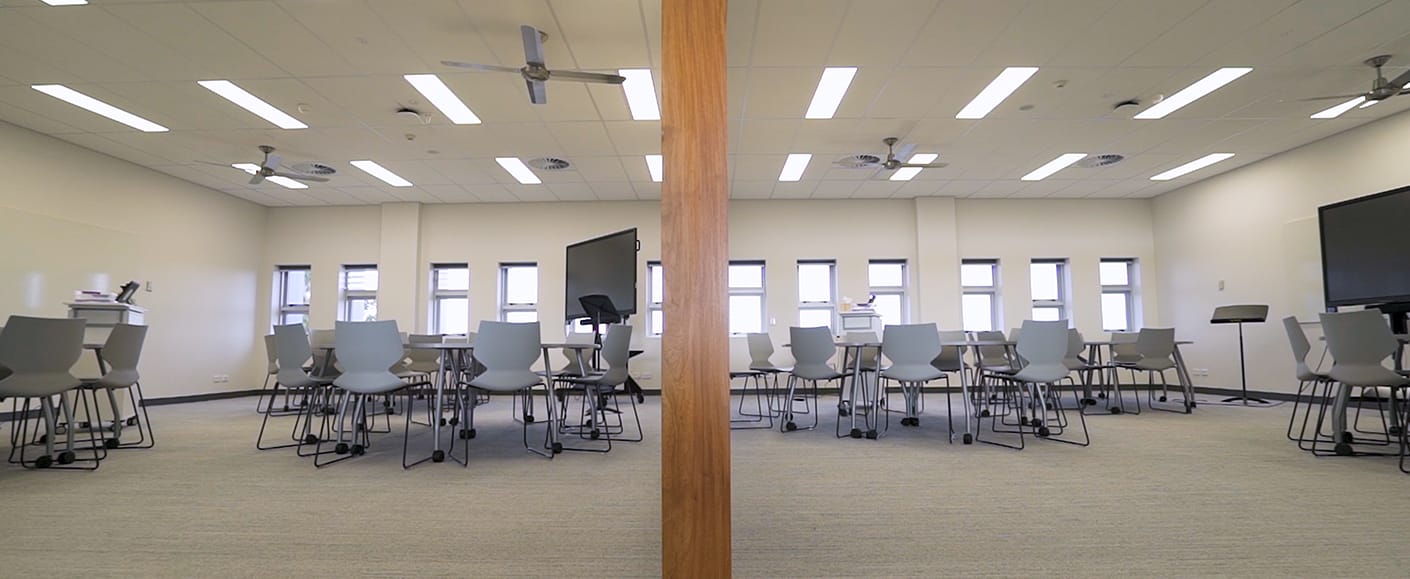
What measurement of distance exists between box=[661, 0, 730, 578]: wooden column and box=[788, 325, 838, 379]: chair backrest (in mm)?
3424

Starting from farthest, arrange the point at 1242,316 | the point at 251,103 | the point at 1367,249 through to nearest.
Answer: the point at 1242,316 → the point at 251,103 → the point at 1367,249

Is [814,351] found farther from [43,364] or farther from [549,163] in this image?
[43,364]

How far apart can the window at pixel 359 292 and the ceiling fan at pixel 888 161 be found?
7352 mm

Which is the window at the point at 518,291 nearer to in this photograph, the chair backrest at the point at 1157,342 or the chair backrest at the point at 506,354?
the chair backrest at the point at 506,354

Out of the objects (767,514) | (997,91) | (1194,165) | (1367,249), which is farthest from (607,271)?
(1194,165)

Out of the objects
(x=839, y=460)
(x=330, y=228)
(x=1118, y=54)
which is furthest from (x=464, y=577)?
(x=330, y=228)

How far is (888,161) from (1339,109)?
4172mm

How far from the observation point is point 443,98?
5609mm

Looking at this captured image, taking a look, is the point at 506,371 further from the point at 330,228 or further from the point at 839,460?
the point at 330,228

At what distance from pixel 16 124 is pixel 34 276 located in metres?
1.51

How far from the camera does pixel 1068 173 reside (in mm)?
8289

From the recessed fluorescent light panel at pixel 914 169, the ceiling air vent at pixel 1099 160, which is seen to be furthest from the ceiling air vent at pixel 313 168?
the ceiling air vent at pixel 1099 160

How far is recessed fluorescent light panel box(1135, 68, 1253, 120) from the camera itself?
520cm

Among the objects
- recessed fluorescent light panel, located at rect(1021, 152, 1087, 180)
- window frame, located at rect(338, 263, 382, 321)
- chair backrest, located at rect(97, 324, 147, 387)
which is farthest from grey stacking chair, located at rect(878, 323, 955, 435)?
window frame, located at rect(338, 263, 382, 321)
